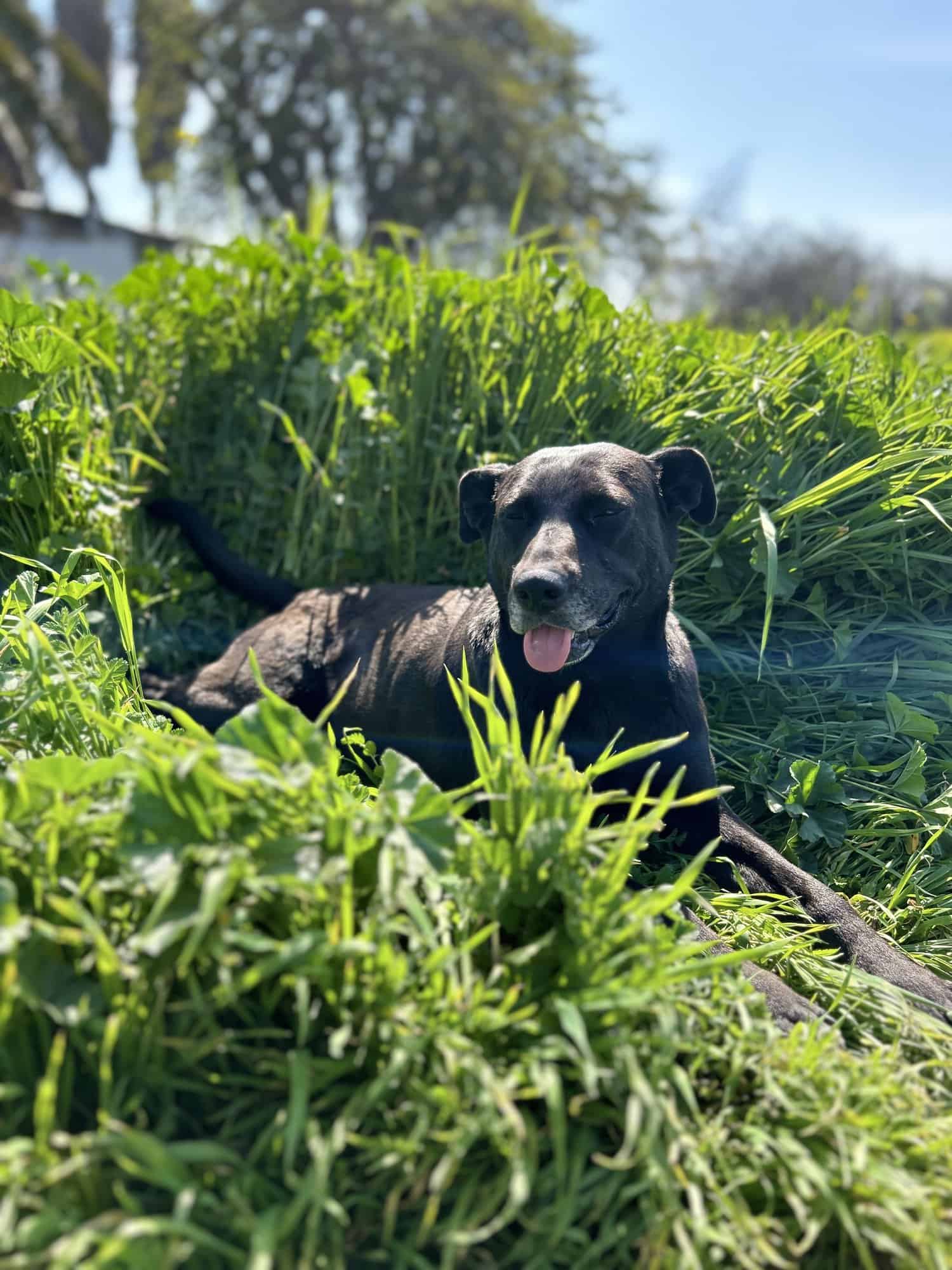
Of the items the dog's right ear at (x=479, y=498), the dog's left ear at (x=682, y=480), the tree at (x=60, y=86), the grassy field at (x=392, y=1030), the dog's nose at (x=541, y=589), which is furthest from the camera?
the tree at (x=60, y=86)

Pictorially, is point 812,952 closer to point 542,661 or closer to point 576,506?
point 542,661

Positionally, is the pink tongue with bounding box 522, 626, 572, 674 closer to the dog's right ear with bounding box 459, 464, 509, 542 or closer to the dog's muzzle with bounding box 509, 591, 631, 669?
the dog's muzzle with bounding box 509, 591, 631, 669

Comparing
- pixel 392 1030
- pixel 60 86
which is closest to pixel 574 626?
pixel 392 1030

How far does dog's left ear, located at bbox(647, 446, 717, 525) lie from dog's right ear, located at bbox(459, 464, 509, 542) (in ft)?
1.50

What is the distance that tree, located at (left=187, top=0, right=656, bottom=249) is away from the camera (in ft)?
104

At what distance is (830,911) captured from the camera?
234cm

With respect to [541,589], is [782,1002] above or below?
below

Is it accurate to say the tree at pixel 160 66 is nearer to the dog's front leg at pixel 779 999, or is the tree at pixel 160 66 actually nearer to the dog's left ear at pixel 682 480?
the dog's left ear at pixel 682 480

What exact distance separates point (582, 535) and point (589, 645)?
11.5 inches

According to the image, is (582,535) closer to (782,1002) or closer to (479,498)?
(479,498)

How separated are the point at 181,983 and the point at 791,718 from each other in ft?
7.34

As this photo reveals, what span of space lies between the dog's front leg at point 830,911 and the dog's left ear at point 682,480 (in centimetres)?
88

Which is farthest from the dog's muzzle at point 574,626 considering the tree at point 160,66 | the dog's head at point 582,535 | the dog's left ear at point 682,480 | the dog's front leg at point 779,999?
the tree at point 160,66

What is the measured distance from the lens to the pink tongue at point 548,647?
246 centimetres
